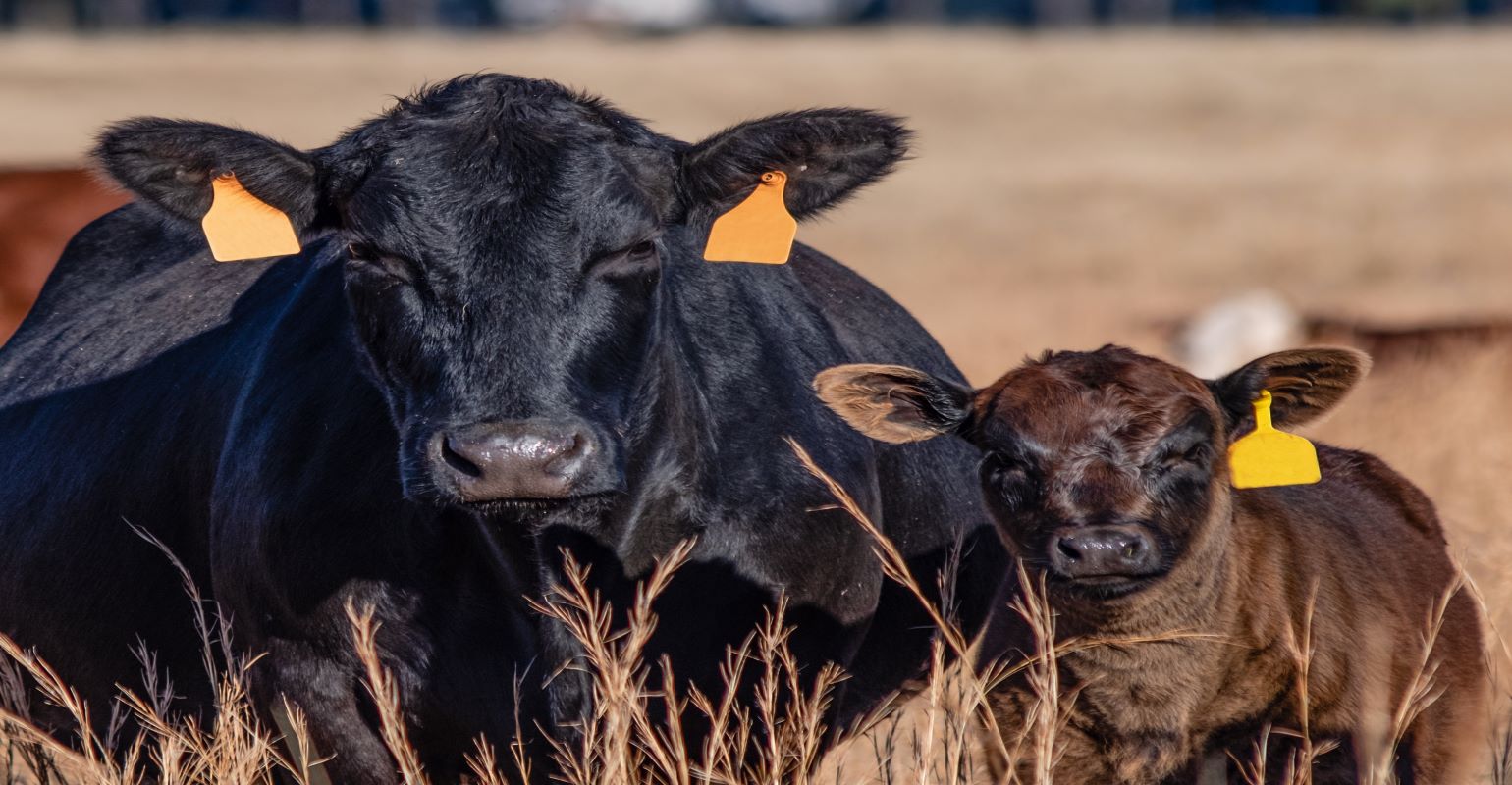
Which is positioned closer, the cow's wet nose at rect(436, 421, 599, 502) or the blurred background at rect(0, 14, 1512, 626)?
the cow's wet nose at rect(436, 421, 599, 502)

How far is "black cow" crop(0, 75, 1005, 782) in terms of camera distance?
→ 14.4ft

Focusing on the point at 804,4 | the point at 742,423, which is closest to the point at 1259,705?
the point at 742,423

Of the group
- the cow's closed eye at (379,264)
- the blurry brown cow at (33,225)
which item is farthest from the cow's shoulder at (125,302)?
the blurry brown cow at (33,225)

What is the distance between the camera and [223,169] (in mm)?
4805

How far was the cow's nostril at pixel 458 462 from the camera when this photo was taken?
415cm

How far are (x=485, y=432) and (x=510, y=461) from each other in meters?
0.08

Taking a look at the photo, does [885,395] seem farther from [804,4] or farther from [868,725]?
[804,4]

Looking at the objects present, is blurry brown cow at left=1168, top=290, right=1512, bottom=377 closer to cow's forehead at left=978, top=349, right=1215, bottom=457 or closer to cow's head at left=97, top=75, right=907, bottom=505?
cow's forehead at left=978, top=349, right=1215, bottom=457

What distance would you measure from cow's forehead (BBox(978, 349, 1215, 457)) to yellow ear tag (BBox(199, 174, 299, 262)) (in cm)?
181

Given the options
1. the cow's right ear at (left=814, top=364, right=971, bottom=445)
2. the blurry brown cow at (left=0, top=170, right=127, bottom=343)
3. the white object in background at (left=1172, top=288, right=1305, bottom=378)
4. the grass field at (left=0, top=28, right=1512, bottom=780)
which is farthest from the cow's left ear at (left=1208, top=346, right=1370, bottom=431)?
the white object in background at (left=1172, top=288, right=1305, bottom=378)

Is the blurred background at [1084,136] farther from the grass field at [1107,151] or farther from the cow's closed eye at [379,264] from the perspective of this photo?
the cow's closed eye at [379,264]

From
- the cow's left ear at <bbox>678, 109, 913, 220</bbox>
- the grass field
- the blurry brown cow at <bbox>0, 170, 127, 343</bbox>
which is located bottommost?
the grass field

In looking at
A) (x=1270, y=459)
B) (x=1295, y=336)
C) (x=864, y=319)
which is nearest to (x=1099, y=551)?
(x=1270, y=459)

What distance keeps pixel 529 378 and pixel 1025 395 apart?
149 cm
